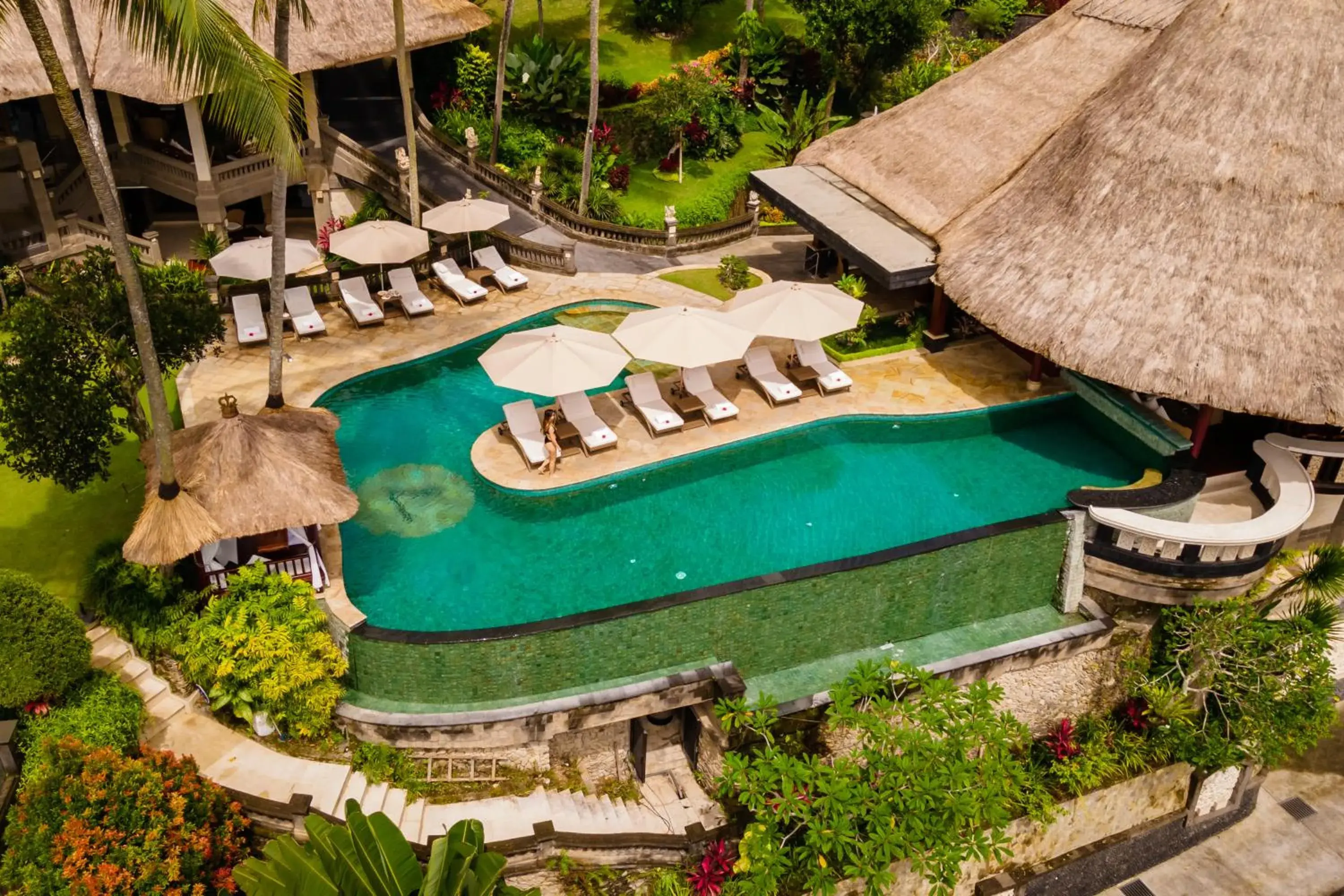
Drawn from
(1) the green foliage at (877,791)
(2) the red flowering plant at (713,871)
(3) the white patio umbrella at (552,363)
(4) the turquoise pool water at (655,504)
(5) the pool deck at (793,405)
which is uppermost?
(3) the white patio umbrella at (552,363)

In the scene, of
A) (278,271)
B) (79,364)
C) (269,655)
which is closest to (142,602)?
(269,655)

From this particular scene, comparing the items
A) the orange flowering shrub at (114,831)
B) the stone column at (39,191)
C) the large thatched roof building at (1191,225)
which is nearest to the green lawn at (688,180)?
the large thatched roof building at (1191,225)

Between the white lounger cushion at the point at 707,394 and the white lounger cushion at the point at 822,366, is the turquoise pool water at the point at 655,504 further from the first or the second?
the white lounger cushion at the point at 822,366

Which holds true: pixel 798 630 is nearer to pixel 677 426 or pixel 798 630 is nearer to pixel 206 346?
pixel 677 426

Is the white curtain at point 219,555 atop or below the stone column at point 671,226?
below

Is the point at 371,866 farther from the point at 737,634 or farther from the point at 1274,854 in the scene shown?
the point at 1274,854

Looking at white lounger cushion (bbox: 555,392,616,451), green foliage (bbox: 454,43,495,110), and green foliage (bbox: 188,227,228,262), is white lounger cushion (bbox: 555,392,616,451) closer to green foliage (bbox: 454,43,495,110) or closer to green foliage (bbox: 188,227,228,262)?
green foliage (bbox: 188,227,228,262)
